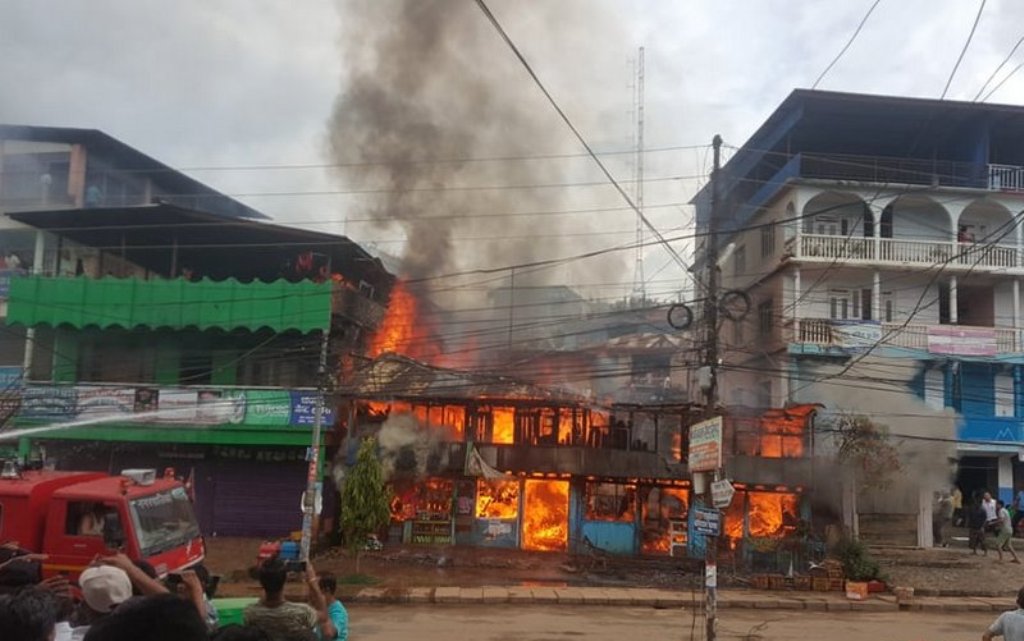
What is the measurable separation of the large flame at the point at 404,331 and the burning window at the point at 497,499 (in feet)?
21.2

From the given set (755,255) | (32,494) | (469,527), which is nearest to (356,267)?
(469,527)

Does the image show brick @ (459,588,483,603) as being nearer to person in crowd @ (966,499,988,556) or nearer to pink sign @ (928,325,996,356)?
person in crowd @ (966,499,988,556)

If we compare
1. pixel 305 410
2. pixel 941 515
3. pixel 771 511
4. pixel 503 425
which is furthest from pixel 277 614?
pixel 941 515

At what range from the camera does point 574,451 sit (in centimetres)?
2258

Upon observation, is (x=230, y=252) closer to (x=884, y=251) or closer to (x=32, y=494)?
(x=32, y=494)

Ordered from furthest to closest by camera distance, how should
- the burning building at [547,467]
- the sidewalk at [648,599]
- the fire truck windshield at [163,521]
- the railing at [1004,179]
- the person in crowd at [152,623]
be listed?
the railing at [1004,179]
the burning building at [547,467]
the sidewalk at [648,599]
the fire truck windshield at [163,521]
the person in crowd at [152,623]

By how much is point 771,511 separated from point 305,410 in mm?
14271

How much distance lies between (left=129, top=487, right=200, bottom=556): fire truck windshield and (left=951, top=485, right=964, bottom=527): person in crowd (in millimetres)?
24898

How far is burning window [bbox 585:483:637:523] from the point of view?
23094 millimetres

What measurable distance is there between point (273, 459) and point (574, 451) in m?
9.22

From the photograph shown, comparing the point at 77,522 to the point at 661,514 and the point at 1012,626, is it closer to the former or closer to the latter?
the point at 1012,626

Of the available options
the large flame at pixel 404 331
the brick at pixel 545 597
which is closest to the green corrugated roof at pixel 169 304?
the large flame at pixel 404 331

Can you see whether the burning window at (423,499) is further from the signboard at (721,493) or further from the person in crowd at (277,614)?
the person in crowd at (277,614)

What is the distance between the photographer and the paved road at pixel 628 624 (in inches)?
537
